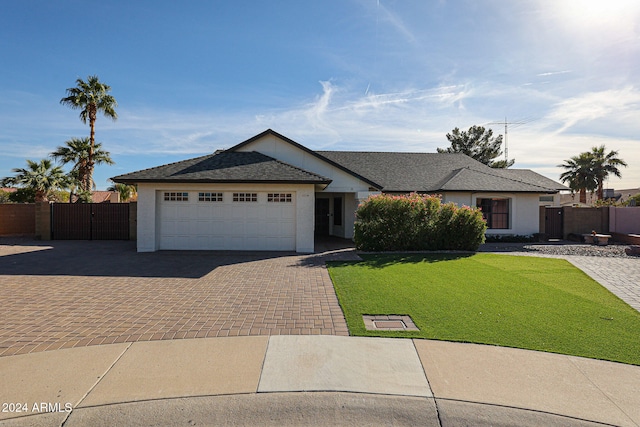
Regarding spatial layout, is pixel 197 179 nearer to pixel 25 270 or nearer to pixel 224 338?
pixel 25 270

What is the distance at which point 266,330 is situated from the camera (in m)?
5.36

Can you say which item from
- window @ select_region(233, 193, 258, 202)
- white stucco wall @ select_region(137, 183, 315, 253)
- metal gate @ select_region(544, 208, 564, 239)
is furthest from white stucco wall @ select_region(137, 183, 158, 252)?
metal gate @ select_region(544, 208, 564, 239)

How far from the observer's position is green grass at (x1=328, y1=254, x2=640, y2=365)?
16.5 feet

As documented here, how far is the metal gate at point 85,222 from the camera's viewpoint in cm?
1772

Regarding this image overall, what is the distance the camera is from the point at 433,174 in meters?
21.1

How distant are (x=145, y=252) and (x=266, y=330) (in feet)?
31.6

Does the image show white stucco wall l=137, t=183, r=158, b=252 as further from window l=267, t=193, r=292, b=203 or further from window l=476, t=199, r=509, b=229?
window l=476, t=199, r=509, b=229

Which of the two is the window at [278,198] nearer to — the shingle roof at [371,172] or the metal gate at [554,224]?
the shingle roof at [371,172]

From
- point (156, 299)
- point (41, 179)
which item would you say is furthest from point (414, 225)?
point (41, 179)

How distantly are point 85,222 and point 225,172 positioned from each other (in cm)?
966

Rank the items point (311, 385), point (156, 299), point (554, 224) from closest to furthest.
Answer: point (311, 385)
point (156, 299)
point (554, 224)

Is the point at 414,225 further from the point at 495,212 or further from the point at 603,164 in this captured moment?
the point at 603,164

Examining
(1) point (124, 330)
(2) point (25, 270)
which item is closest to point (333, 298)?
(1) point (124, 330)

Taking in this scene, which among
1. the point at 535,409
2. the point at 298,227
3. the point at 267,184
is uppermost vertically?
the point at 267,184
